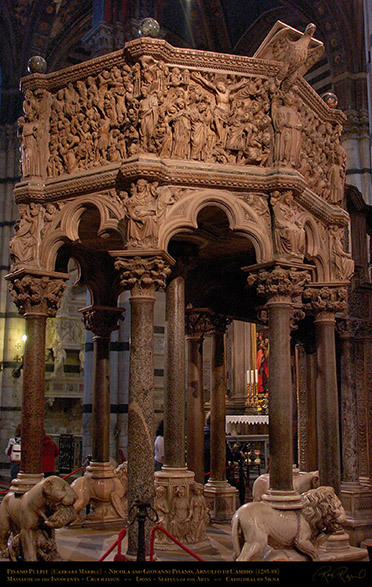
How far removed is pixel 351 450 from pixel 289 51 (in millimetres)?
6433

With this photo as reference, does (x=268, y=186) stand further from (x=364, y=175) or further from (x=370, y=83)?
(x=364, y=175)

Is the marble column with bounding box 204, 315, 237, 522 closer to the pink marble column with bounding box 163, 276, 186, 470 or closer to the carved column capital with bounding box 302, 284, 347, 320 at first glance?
the pink marble column with bounding box 163, 276, 186, 470

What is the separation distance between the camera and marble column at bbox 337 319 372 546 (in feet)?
34.7

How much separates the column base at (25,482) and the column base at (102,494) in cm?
182

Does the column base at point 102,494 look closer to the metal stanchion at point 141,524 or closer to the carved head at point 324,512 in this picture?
the metal stanchion at point 141,524

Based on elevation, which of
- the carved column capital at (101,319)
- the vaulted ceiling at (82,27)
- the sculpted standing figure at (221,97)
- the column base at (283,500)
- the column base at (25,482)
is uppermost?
the vaulted ceiling at (82,27)

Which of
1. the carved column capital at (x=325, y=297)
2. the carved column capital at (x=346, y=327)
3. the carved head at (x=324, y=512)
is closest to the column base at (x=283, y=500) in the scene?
the carved head at (x=324, y=512)

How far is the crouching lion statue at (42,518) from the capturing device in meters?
6.03

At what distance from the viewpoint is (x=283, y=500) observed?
21.3 feet

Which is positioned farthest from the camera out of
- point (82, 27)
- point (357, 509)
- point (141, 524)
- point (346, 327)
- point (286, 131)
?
point (82, 27)

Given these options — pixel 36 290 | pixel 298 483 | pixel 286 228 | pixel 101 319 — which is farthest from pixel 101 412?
pixel 286 228

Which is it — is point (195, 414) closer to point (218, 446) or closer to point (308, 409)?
point (218, 446)

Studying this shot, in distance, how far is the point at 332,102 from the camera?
9.01 m

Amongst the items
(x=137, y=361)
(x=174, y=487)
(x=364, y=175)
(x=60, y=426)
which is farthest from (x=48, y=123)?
(x=60, y=426)
